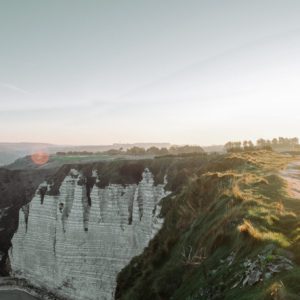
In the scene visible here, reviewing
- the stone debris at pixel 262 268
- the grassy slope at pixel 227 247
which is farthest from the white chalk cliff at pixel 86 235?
the stone debris at pixel 262 268

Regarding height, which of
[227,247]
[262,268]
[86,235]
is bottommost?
[86,235]

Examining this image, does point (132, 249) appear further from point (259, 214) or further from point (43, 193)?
point (259, 214)

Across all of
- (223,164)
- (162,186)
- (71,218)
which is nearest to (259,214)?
(223,164)

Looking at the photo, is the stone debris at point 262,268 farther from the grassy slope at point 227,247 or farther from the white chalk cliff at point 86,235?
the white chalk cliff at point 86,235

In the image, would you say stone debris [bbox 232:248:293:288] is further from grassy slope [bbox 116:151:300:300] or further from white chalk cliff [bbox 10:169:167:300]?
white chalk cliff [bbox 10:169:167:300]

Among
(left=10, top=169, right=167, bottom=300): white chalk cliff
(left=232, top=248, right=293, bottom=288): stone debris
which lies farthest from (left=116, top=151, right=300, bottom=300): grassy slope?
(left=10, top=169, right=167, bottom=300): white chalk cliff

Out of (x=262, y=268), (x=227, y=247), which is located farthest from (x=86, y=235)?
(x=262, y=268)

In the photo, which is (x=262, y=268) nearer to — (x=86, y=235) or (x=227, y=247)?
(x=227, y=247)
